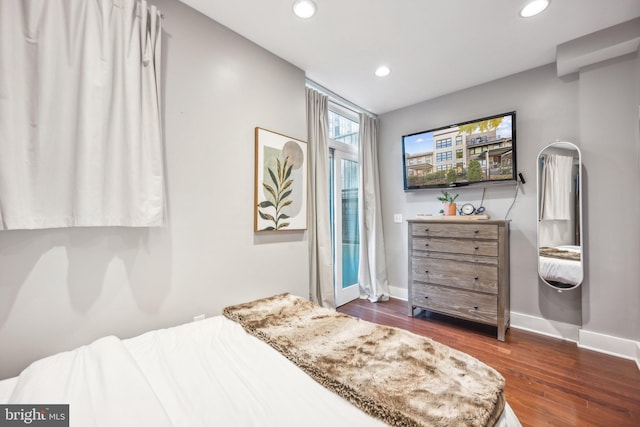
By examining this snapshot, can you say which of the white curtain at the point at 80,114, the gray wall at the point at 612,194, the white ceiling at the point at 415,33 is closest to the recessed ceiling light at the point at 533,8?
the white ceiling at the point at 415,33

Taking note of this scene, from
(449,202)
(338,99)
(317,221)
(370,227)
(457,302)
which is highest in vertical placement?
(338,99)

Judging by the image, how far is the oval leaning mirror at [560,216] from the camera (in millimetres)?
2322

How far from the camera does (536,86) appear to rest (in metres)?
2.62

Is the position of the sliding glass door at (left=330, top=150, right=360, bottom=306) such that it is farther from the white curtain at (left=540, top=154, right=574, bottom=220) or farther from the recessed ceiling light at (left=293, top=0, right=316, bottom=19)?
the white curtain at (left=540, top=154, right=574, bottom=220)

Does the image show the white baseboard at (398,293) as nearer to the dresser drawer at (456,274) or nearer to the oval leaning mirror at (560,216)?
the dresser drawer at (456,274)

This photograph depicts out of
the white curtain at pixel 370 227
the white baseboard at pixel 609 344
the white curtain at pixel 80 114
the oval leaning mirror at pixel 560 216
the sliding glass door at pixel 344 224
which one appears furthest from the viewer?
the white curtain at pixel 370 227

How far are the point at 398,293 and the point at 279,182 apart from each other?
249 centimetres

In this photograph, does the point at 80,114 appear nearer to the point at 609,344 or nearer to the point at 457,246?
the point at 457,246

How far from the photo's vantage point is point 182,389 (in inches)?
38.8

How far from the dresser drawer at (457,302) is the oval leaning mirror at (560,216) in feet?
2.03

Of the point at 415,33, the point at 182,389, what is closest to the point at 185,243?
the point at 182,389

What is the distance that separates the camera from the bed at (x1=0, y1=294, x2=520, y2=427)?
84 cm

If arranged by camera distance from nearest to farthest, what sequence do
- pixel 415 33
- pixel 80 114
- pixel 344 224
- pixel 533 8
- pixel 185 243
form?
1. pixel 80 114
2. pixel 185 243
3. pixel 533 8
4. pixel 415 33
5. pixel 344 224

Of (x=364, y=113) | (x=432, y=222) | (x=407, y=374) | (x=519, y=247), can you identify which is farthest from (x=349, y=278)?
(x=407, y=374)
